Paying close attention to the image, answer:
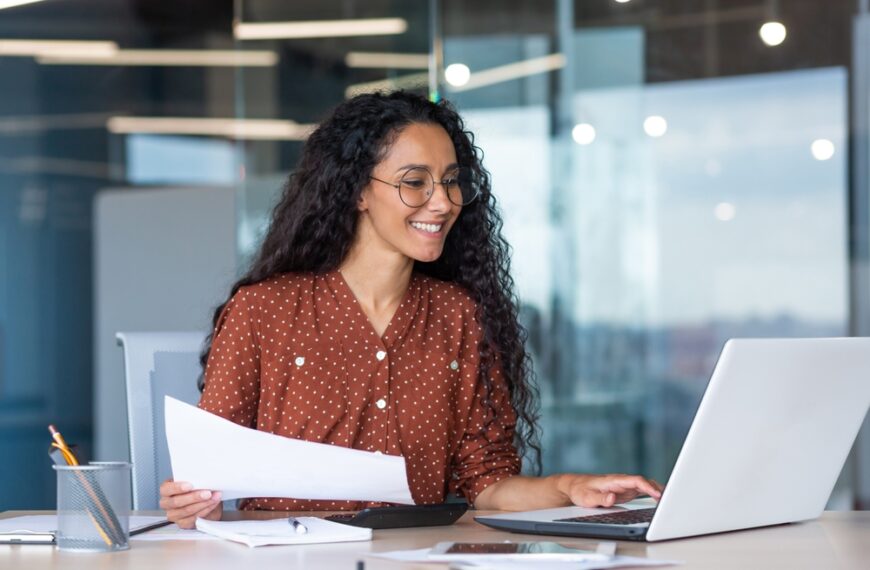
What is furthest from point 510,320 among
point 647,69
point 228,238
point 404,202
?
point 647,69

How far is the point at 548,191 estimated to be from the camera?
4773 millimetres

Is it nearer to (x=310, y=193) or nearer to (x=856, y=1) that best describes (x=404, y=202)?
(x=310, y=193)

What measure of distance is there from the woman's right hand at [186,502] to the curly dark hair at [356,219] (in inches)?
20.0

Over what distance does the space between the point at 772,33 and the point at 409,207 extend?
2758mm

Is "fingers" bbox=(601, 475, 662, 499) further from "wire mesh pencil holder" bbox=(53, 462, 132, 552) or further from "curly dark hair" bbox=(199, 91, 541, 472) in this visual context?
"wire mesh pencil holder" bbox=(53, 462, 132, 552)

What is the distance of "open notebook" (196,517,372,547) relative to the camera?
161 cm

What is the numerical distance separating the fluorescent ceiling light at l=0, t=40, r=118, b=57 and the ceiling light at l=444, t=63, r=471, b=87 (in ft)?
8.20

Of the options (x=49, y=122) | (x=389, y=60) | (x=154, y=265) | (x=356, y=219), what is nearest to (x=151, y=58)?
(x=49, y=122)

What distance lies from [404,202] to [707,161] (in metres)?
2.64

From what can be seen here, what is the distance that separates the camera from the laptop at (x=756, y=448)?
4.88ft

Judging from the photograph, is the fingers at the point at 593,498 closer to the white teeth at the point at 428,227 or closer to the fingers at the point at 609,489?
the fingers at the point at 609,489

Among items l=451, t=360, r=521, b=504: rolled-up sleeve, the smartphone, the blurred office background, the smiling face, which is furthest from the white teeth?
the blurred office background

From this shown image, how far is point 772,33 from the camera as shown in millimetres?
4512

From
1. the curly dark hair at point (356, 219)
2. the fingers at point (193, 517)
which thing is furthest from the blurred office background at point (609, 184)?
the fingers at point (193, 517)
